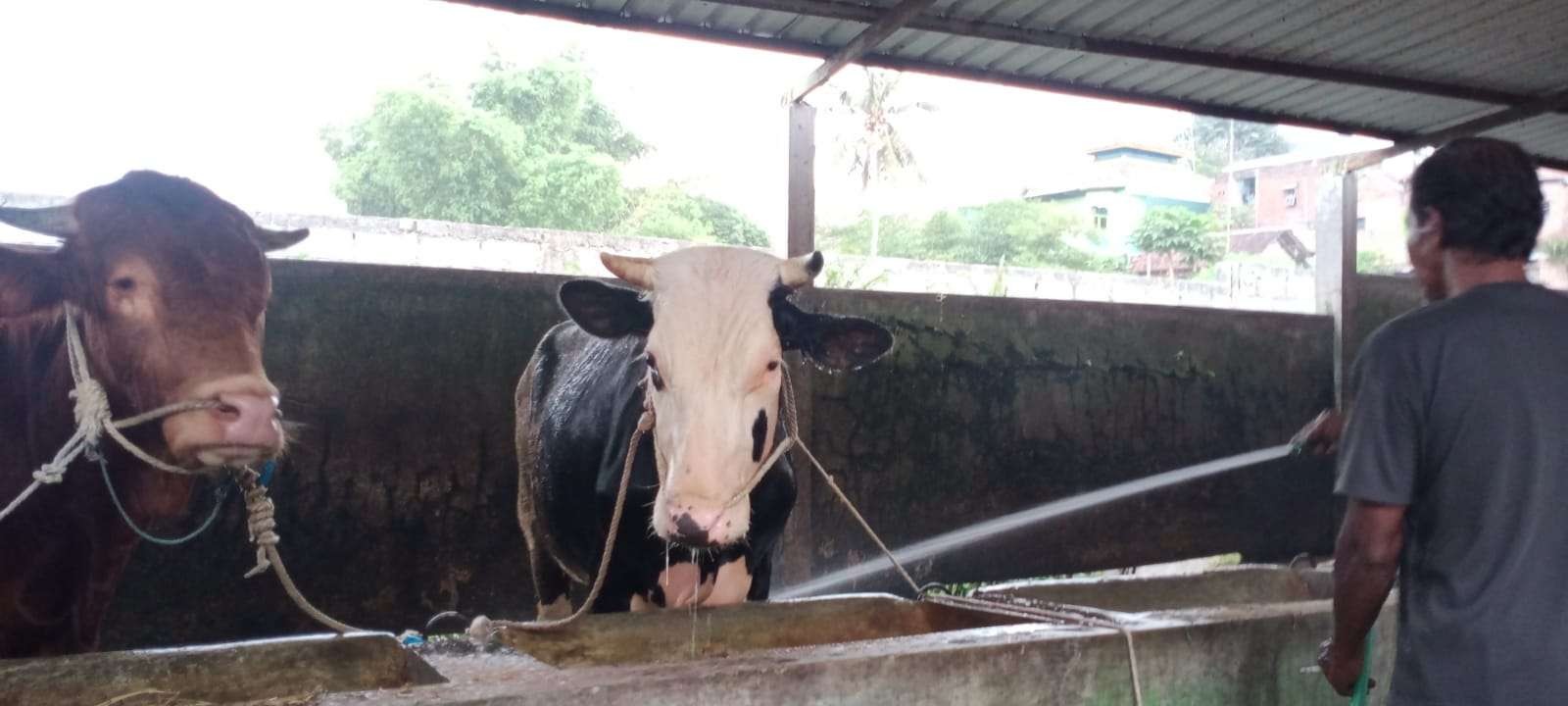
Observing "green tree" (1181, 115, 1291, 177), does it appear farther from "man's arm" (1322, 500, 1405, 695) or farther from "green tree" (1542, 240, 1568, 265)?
"man's arm" (1322, 500, 1405, 695)

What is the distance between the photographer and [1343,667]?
237cm

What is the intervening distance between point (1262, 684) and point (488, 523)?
13.7 feet

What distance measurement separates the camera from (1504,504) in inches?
81.3

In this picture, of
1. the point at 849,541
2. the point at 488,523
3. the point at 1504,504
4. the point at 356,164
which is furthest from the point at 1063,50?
the point at 356,164

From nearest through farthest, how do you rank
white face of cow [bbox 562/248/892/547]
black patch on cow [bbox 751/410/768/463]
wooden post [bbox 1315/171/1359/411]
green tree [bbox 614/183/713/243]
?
white face of cow [bbox 562/248/892/547]
black patch on cow [bbox 751/410/768/463]
wooden post [bbox 1315/171/1359/411]
green tree [bbox 614/183/713/243]

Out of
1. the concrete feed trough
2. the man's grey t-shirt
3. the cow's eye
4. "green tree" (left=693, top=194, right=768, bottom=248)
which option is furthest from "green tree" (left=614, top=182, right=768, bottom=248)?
the man's grey t-shirt

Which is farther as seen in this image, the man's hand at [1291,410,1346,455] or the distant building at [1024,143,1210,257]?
the distant building at [1024,143,1210,257]

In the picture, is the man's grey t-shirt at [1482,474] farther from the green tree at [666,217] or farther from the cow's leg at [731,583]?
the green tree at [666,217]

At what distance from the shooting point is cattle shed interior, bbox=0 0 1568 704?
8.89 ft

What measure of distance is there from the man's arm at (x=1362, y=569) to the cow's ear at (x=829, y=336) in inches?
70.4

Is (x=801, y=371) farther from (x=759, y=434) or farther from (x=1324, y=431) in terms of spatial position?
(x=1324, y=431)

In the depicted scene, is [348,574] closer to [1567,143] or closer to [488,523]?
[488,523]

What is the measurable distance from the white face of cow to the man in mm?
1567

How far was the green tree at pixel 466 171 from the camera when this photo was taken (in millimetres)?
22422
